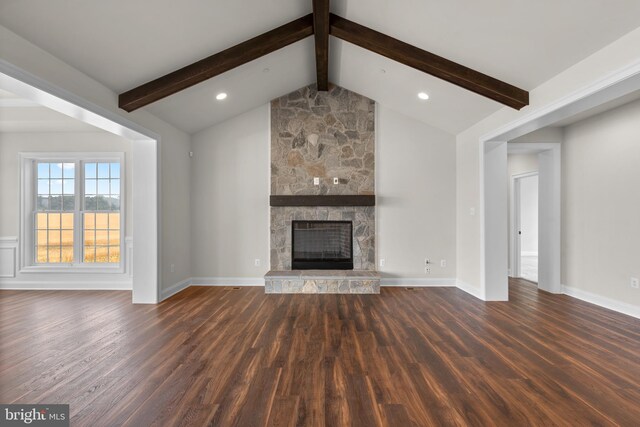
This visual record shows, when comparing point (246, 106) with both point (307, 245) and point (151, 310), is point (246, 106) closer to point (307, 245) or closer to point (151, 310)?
point (307, 245)

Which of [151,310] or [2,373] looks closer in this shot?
[2,373]

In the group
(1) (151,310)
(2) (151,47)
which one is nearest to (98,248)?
(1) (151,310)

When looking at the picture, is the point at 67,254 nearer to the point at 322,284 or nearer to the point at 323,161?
the point at 322,284

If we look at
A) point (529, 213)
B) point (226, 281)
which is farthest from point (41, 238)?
point (529, 213)

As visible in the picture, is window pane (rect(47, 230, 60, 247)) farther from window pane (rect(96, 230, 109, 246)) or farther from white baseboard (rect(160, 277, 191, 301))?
white baseboard (rect(160, 277, 191, 301))

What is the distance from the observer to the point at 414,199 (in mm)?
5484

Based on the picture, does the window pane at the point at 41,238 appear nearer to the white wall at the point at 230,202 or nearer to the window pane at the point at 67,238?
the window pane at the point at 67,238

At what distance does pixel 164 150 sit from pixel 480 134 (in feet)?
15.3

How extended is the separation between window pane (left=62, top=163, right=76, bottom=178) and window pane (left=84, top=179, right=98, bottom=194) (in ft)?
0.92

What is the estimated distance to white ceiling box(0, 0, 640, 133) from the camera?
95.8 inches

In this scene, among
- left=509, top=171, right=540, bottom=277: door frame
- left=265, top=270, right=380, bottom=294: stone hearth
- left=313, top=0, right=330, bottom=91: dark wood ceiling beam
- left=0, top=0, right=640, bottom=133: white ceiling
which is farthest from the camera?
left=509, top=171, right=540, bottom=277: door frame

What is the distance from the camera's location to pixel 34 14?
2.31 m

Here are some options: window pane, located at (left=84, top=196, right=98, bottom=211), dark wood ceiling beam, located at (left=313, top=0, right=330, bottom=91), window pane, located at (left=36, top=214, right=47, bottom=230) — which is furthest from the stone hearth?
window pane, located at (left=36, top=214, right=47, bottom=230)

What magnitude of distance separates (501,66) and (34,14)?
415 cm
